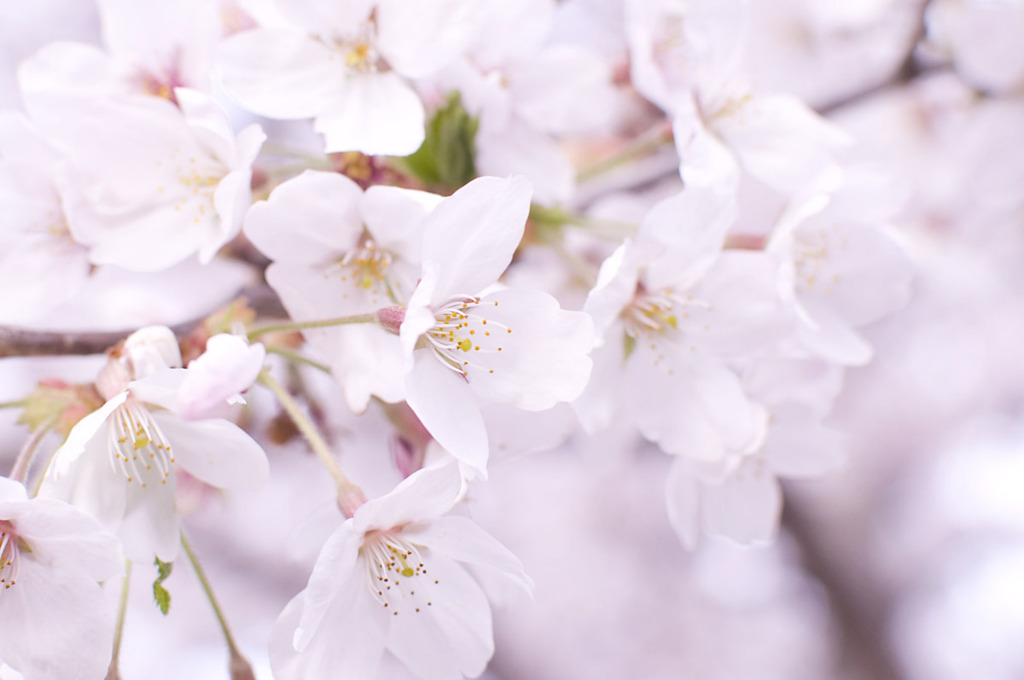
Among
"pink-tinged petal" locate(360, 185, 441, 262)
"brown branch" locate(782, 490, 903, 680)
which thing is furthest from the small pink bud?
"brown branch" locate(782, 490, 903, 680)

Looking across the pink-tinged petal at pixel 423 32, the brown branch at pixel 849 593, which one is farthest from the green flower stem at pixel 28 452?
the brown branch at pixel 849 593

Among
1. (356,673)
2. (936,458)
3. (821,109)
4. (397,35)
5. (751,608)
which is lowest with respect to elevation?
(751,608)

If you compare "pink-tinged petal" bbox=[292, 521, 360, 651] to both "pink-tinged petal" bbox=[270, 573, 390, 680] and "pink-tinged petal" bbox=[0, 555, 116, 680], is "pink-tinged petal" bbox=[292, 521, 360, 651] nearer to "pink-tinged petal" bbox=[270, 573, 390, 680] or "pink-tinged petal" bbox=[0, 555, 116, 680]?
"pink-tinged petal" bbox=[270, 573, 390, 680]

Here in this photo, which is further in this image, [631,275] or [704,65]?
[704,65]

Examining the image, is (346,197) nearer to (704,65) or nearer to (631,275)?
(631,275)

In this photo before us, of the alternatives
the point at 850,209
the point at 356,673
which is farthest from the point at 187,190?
the point at 850,209

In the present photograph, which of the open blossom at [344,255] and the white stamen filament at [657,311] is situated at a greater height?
the open blossom at [344,255]

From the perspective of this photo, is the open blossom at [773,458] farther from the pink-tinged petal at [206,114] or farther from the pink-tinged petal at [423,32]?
the pink-tinged petal at [206,114]
